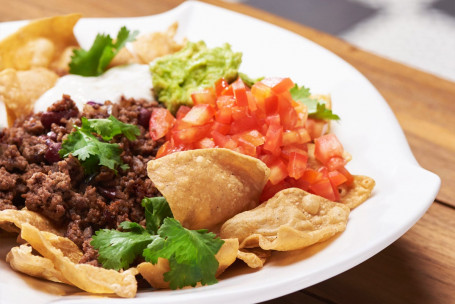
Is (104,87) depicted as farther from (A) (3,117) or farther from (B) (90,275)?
(B) (90,275)

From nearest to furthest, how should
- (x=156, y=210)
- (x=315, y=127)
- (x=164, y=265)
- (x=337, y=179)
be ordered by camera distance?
(x=164, y=265)
(x=156, y=210)
(x=337, y=179)
(x=315, y=127)

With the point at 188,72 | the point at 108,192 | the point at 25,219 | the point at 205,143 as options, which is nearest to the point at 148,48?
the point at 188,72

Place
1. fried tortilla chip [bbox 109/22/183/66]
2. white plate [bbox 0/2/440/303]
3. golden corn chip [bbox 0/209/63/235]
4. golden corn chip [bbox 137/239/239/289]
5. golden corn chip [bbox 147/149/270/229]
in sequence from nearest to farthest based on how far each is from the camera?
white plate [bbox 0/2/440/303]
golden corn chip [bbox 137/239/239/289]
golden corn chip [bbox 0/209/63/235]
golden corn chip [bbox 147/149/270/229]
fried tortilla chip [bbox 109/22/183/66]

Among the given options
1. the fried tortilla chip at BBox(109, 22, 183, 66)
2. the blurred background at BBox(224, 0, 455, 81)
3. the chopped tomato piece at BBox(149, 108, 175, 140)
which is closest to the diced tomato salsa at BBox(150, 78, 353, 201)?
the chopped tomato piece at BBox(149, 108, 175, 140)

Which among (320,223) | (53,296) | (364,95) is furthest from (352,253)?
(364,95)

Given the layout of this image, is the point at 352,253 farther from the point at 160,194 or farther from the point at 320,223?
the point at 160,194

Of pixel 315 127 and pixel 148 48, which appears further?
pixel 148 48

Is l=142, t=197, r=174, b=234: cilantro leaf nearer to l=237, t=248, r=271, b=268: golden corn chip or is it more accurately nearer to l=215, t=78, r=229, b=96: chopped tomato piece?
l=237, t=248, r=271, b=268: golden corn chip

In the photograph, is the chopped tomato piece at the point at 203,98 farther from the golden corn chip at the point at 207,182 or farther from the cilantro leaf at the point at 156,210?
the cilantro leaf at the point at 156,210
